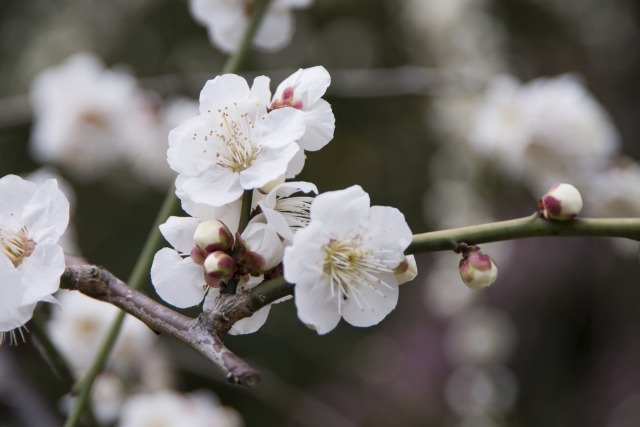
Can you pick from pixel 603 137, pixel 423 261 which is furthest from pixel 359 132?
pixel 603 137

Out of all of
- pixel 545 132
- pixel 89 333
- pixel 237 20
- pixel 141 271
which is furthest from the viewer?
pixel 545 132

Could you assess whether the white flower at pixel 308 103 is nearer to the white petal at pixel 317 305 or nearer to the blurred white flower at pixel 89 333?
the white petal at pixel 317 305

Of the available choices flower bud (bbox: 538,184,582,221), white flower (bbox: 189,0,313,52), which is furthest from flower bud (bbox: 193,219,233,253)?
white flower (bbox: 189,0,313,52)

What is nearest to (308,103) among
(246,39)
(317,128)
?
(317,128)

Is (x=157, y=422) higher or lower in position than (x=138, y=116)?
lower

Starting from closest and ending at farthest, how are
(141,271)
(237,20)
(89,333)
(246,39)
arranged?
(141,271)
(246,39)
(237,20)
(89,333)

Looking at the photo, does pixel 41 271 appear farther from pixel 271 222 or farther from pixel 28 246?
pixel 271 222

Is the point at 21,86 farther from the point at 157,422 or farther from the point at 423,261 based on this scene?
the point at 157,422
